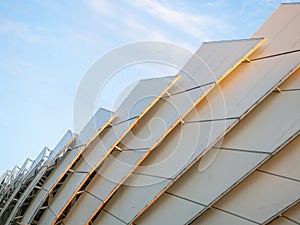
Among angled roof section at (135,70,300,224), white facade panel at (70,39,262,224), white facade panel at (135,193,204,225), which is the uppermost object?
white facade panel at (70,39,262,224)

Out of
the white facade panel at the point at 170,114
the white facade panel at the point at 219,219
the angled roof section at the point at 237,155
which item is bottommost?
the white facade panel at the point at 219,219

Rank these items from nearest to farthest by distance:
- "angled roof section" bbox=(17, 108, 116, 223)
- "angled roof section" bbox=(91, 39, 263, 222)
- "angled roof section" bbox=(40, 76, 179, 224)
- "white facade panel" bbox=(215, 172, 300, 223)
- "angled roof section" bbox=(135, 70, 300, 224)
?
1. "white facade panel" bbox=(215, 172, 300, 223)
2. "angled roof section" bbox=(135, 70, 300, 224)
3. "angled roof section" bbox=(91, 39, 263, 222)
4. "angled roof section" bbox=(40, 76, 179, 224)
5. "angled roof section" bbox=(17, 108, 116, 223)

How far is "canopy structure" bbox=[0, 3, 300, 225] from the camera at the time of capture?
20.6ft

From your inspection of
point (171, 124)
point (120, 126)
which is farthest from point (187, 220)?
point (120, 126)

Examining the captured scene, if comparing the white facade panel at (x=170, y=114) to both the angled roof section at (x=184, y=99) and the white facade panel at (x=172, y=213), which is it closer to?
the angled roof section at (x=184, y=99)

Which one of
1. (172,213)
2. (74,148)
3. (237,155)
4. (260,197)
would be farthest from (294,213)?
(74,148)

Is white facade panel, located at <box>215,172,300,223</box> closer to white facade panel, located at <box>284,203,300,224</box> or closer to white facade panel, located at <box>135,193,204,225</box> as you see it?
white facade panel, located at <box>284,203,300,224</box>

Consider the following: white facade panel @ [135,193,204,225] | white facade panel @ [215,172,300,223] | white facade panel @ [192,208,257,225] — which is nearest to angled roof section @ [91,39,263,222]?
white facade panel @ [135,193,204,225]

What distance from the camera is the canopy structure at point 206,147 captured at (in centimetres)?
629

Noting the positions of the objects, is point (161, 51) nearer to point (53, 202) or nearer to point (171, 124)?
point (171, 124)

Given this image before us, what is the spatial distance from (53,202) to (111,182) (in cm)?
379

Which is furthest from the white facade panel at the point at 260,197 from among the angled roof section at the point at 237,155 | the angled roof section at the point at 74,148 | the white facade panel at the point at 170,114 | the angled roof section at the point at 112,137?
the angled roof section at the point at 74,148

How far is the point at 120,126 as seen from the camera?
35.2ft

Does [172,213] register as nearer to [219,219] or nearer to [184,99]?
[219,219]
